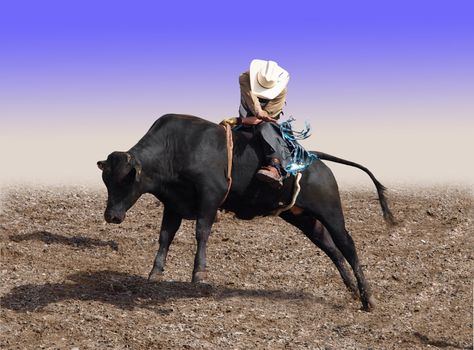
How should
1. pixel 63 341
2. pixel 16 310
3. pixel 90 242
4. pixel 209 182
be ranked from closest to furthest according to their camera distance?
pixel 63 341 → pixel 16 310 → pixel 209 182 → pixel 90 242

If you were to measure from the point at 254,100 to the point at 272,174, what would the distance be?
87 cm

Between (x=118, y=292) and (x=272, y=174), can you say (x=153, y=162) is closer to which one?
A: (x=272, y=174)

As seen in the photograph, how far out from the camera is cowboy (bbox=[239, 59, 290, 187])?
10.1 meters

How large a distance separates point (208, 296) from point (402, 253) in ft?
12.0

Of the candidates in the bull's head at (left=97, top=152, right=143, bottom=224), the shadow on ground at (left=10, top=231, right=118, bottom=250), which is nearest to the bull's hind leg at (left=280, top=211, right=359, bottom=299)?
the bull's head at (left=97, top=152, right=143, bottom=224)

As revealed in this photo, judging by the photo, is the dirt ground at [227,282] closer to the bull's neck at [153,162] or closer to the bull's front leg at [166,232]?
the bull's front leg at [166,232]

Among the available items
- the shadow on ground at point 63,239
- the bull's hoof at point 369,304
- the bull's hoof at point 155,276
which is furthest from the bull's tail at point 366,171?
the shadow on ground at point 63,239

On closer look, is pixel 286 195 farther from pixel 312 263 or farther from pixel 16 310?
→ pixel 16 310

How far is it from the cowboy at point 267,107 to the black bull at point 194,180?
0.14 meters

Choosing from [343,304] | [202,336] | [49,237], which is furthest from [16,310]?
[343,304]

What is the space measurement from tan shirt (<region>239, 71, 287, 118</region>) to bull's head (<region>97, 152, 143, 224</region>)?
146 centimetres

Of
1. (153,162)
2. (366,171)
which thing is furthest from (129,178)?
(366,171)

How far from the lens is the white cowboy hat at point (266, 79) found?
10305 millimetres

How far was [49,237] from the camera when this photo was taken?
12242 millimetres
